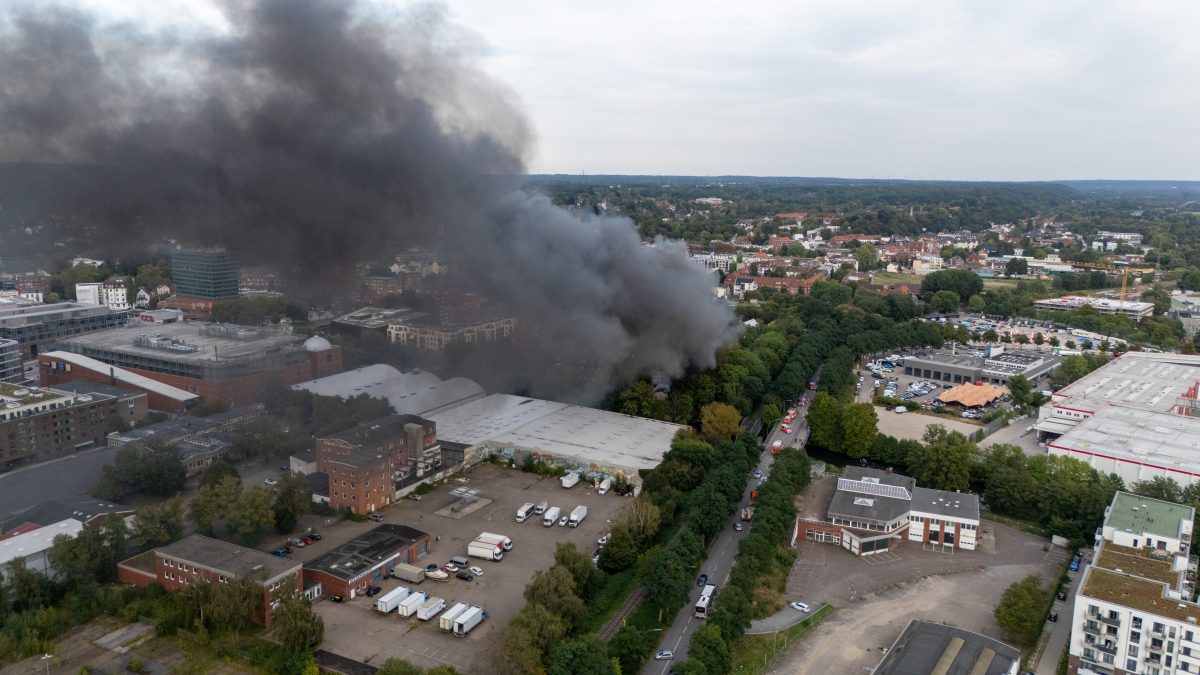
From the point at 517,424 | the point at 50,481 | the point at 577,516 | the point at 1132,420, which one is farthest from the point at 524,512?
the point at 1132,420

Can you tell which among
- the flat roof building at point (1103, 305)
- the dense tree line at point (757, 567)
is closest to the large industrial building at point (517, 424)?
the dense tree line at point (757, 567)

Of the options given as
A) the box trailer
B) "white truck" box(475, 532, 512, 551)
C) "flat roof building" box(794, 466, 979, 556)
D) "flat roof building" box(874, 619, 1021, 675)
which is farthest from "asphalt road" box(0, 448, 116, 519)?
"flat roof building" box(874, 619, 1021, 675)

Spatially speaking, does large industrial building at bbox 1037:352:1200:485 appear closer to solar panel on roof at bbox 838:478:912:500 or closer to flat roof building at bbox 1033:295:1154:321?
solar panel on roof at bbox 838:478:912:500

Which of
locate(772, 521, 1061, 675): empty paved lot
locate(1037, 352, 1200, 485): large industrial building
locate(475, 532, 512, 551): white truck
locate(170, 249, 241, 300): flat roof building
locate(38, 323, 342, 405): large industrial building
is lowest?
locate(772, 521, 1061, 675): empty paved lot

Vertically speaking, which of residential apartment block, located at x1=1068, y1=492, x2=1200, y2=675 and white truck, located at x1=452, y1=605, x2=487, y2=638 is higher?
residential apartment block, located at x1=1068, y1=492, x2=1200, y2=675

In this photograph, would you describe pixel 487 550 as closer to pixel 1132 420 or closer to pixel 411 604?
pixel 411 604
